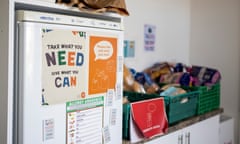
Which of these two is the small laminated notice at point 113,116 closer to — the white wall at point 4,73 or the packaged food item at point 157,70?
the white wall at point 4,73

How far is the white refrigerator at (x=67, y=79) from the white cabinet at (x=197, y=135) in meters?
0.50

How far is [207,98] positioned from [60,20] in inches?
63.8

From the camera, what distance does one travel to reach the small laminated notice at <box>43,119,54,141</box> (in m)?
1.08

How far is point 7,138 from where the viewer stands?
103 centimetres

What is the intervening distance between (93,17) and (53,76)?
41 centimetres

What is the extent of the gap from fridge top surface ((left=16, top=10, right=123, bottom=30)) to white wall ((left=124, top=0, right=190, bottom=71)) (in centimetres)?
99

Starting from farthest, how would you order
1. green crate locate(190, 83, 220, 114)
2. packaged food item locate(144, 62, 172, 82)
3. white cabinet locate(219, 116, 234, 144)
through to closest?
white cabinet locate(219, 116, 234, 144) < packaged food item locate(144, 62, 172, 82) < green crate locate(190, 83, 220, 114)

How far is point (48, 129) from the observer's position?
1.09 meters

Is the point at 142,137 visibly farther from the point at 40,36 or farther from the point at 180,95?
the point at 40,36

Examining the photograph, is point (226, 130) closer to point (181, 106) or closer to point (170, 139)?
point (181, 106)

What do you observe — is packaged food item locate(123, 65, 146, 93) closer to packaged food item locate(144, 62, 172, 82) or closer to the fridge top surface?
packaged food item locate(144, 62, 172, 82)

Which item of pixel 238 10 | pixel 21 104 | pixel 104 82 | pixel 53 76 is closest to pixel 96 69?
pixel 104 82

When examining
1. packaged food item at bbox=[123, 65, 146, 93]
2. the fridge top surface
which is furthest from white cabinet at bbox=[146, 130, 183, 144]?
the fridge top surface

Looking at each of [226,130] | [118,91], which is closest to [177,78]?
[226,130]
